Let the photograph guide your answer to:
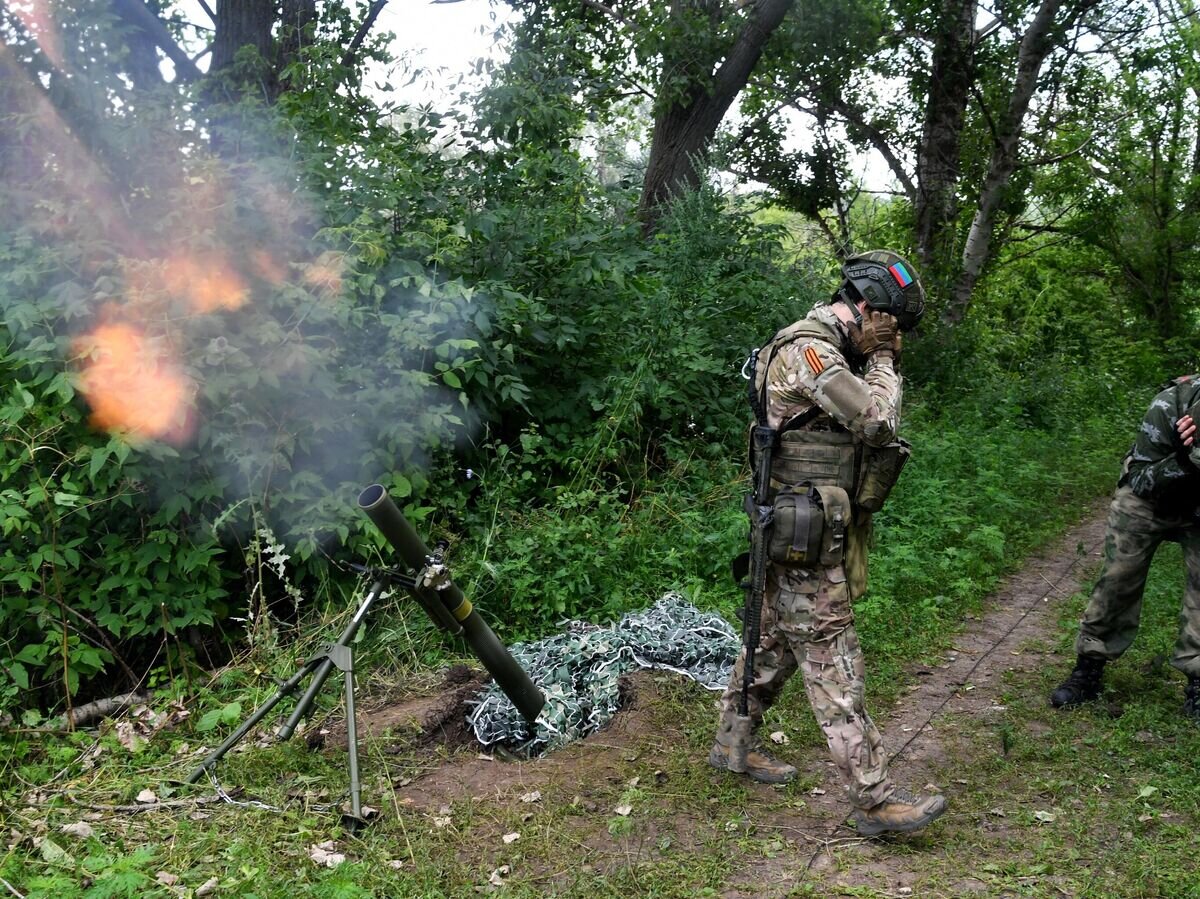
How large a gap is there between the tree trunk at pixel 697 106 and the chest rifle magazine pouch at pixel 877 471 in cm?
793

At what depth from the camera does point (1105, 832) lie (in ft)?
13.8

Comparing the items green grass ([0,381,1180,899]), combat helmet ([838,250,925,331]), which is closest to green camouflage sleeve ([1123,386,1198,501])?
green grass ([0,381,1180,899])

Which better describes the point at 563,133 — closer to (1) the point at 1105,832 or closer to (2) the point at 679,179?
(2) the point at 679,179

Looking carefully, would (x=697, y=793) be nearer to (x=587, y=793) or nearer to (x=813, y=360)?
(x=587, y=793)

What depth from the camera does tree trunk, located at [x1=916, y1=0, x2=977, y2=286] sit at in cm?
1549

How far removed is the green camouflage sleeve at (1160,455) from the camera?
5.14 metres

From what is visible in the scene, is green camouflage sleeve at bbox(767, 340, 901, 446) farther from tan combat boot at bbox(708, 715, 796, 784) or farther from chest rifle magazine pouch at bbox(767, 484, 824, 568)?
tan combat boot at bbox(708, 715, 796, 784)

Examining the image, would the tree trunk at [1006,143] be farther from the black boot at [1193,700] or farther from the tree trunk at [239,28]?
the black boot at [1193,700]

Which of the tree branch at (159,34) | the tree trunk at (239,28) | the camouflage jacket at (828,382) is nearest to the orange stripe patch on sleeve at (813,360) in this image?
the camouflage jacket at (828,382)

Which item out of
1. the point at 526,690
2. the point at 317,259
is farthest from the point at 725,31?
the point at 526,690

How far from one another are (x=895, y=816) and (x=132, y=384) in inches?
172

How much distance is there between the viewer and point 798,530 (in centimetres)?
410

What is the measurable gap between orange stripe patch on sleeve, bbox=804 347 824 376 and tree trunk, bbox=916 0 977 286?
12023mm

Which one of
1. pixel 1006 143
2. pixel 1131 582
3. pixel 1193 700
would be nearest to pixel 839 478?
pixel 1131 582
